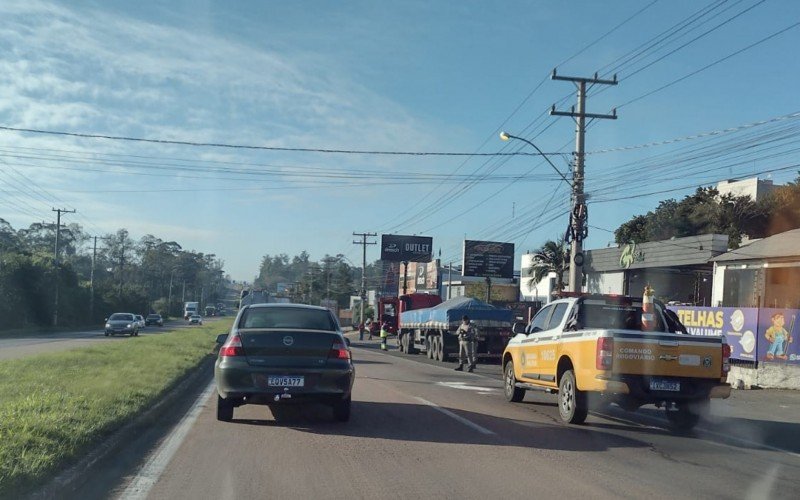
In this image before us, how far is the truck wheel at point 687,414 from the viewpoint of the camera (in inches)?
444

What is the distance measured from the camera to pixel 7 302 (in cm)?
5400

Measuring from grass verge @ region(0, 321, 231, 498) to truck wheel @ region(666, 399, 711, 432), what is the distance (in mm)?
8029

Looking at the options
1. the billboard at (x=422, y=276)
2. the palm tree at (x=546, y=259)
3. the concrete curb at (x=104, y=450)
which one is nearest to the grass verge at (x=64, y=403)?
the concrete curb at (x=104, y=450)

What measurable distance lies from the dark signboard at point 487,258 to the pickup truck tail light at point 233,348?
55.5 meters

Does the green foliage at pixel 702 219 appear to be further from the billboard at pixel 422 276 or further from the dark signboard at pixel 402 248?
the billboard at pixel 422 276

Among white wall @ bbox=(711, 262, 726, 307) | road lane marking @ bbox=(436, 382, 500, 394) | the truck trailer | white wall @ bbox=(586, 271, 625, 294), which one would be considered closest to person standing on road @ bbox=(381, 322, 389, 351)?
the truck trailer

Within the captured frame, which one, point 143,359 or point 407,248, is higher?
point 407,248

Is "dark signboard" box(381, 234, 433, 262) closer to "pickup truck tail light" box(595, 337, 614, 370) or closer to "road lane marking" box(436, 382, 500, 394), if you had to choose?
"road lane marking" box(436, 382, 500, 394)

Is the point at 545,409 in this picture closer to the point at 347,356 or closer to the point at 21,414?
the point at 347,356

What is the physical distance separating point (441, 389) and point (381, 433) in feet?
22.8

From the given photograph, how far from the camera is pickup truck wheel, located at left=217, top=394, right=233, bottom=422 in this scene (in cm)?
1067

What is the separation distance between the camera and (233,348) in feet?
33.7

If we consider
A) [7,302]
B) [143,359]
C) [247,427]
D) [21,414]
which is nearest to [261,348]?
[247,427]

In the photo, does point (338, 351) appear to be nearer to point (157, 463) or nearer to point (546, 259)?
point (157, 463)
